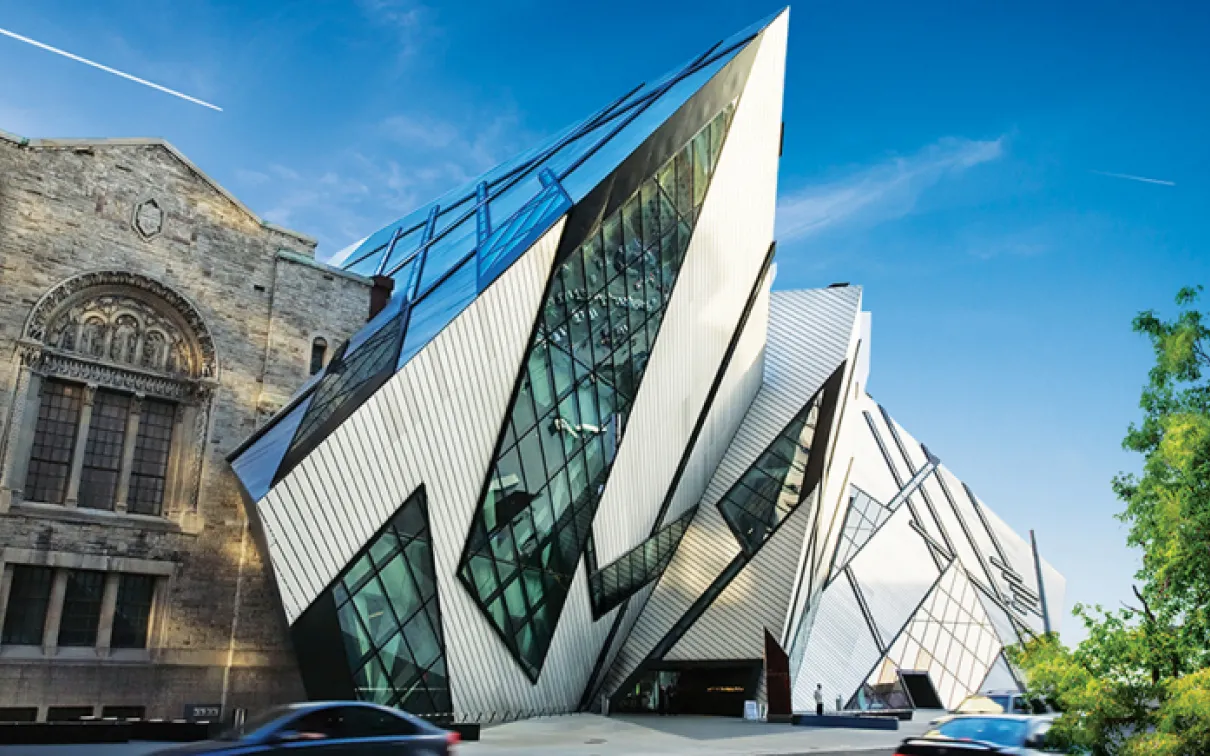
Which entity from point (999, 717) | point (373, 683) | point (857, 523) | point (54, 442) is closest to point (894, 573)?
point (857, 523)

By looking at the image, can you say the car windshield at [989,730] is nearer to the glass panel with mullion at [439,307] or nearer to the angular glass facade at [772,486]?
the glass panel with mullion at [439,307]

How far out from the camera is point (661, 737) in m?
21.0

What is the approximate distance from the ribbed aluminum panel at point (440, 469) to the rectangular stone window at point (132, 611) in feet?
18.8

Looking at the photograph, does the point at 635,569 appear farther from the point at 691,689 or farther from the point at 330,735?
the point at 330,735

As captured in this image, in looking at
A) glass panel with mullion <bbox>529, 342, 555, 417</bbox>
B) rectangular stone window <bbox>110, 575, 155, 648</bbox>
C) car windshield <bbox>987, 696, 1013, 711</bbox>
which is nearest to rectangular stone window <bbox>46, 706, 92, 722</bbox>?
rectangular stone window <bbox>110, 575, 155, 648</bbox>

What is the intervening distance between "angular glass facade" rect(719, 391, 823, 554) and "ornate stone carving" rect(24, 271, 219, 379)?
57.1 ft

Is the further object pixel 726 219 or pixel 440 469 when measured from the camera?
pixel 726 219

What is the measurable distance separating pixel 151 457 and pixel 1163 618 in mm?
20408

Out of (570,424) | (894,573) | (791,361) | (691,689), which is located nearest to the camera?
(570,424)

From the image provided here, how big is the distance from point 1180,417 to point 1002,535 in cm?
4468

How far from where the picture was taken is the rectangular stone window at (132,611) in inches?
811

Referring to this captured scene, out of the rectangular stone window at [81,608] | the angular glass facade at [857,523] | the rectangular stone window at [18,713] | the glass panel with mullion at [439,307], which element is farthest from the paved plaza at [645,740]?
the angular glass facade at [857,523]

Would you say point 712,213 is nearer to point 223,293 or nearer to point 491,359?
point 491,359

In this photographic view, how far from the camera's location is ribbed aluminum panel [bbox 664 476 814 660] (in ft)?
97.9
